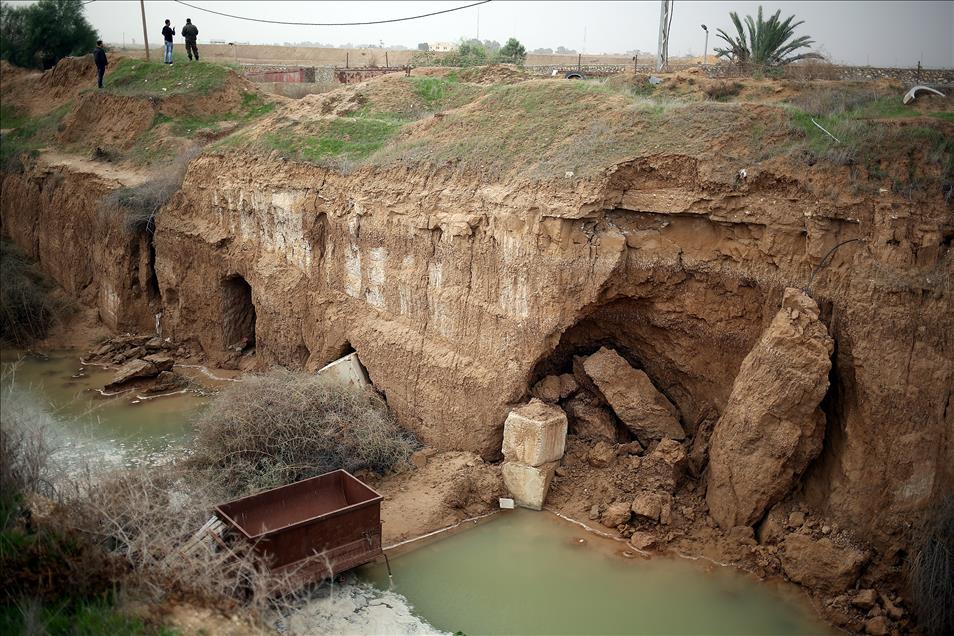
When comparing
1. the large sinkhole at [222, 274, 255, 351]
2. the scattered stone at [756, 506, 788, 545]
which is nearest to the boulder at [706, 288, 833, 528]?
the scattered stone at [756, 506, 788, 545]

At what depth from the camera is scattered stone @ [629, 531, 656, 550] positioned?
9.99 meters

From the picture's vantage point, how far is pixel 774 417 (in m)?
9.49

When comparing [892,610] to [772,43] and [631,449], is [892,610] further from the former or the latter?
[772,43]

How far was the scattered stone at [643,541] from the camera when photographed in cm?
999

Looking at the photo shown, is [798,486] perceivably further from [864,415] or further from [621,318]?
[621,318]

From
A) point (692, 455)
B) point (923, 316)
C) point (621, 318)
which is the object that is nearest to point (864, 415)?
point (923, 316)

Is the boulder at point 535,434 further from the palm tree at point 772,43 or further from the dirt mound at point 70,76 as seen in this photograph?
the dirt mound at point 70,76

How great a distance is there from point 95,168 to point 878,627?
19.9 m

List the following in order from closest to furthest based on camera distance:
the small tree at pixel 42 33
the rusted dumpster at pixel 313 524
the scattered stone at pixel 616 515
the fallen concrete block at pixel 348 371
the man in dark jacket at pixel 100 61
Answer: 1. the rusted dumpster at pixel 313 524
2. the scattered stone at pixel 616 515
3. the fallen concrete block at pixel 348 371
4. the man in dark jacket at pixel 100 61
5. the small tree at pixel 42 33

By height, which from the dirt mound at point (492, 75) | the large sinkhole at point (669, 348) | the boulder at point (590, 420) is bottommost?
the boulder at point (590, 420)

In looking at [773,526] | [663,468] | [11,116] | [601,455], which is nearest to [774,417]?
[773,526]

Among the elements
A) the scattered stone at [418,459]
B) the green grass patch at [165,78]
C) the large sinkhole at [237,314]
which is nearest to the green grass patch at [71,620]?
→ the scattered stone at [418,459]

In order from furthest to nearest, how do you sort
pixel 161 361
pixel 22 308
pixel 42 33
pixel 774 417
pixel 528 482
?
pixel 42 33 < pixel 22 308 < pixel 161 361 < pixel 528 482 < pixel 774 417

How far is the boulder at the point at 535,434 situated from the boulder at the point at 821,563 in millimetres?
3085
